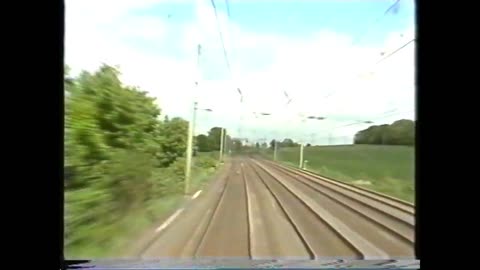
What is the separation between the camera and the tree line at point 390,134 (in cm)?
300

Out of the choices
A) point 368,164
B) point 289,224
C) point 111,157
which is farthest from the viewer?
point 368,164

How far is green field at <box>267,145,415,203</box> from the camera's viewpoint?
10.00ft

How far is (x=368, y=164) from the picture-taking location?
3.28 metres

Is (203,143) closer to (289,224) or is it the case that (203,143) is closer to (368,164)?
(289,224)

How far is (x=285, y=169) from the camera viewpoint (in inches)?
137

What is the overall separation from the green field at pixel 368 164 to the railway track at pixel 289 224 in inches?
3.3

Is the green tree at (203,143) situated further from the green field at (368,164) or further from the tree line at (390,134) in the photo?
the tree line at (390,134)

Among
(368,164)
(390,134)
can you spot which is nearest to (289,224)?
(368,164)

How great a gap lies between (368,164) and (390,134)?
268 millimetres

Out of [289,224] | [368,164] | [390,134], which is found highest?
[390,134]

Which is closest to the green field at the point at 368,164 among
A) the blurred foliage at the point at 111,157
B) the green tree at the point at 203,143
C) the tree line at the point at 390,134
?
the tree line at the point at 390,134

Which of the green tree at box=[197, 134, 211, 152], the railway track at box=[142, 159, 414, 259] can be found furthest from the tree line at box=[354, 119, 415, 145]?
the green tree at box=[197, 134, 211, 152]
